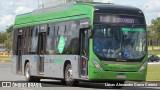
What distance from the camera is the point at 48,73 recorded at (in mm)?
22672

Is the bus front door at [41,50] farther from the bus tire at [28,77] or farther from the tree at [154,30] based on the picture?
the tree at [154,30]

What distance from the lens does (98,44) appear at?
19.0 meters

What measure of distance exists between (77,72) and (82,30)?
1.72 metres

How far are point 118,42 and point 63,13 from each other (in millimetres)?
3779

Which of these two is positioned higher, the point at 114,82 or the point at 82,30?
the point at 82,30

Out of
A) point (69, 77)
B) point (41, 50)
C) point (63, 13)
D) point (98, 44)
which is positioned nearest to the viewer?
point (98, 44)

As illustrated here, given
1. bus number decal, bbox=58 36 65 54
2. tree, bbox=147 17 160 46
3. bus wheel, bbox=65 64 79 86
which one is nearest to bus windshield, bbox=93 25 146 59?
bus wheel, bbox=65 64 79 86

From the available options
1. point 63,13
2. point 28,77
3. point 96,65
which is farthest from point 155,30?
point 96,65

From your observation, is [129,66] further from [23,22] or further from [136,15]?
[23,22]

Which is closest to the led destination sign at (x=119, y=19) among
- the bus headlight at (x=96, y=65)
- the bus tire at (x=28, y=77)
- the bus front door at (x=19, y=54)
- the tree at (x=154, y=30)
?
the bus headlight at (x=96, y=65)

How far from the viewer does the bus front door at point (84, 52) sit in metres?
19.3

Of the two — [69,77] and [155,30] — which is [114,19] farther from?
[155,30]

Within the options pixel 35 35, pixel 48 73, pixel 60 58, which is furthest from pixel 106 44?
pixel 35 35

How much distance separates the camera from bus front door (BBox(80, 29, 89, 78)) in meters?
19.3
